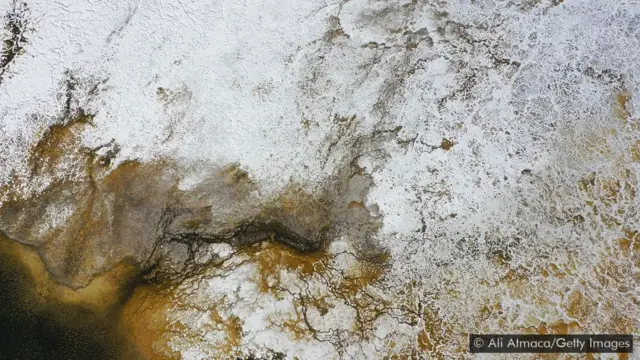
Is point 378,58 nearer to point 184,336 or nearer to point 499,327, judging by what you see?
point 499,327

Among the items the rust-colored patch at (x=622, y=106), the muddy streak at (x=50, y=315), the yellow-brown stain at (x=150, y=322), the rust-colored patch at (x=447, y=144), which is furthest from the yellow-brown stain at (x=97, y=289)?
the rust-colored patch at (x=622, y=106)

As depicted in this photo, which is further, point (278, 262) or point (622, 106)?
point (622, 106)

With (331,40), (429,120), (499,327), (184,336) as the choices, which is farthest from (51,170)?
(499,327)

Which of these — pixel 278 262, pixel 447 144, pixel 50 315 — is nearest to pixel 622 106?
pixel 447 144

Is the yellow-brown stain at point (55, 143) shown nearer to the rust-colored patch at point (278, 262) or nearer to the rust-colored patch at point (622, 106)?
the rust-colored patch at point (278, 262)

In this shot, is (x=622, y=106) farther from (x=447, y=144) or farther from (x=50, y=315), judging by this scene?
(x=50, y=315)

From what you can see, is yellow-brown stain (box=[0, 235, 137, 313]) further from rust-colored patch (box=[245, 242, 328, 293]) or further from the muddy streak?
rust-colored patch (box=[245, 242, 328, 293])
